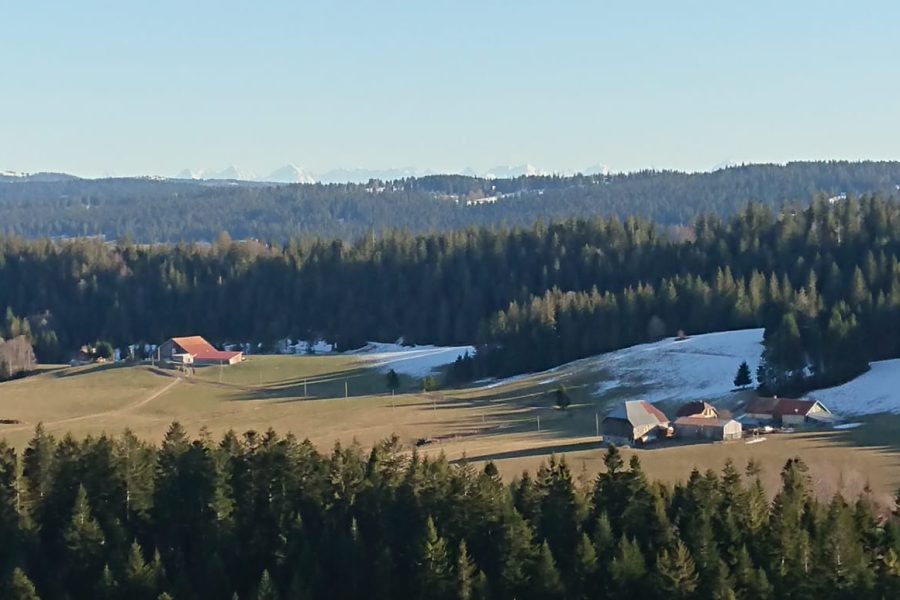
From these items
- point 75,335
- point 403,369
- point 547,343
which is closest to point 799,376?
point 547,343

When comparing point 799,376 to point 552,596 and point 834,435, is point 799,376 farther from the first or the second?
point 552,596

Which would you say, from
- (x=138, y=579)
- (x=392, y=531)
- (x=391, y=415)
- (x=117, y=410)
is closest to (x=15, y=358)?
(x=117, y=410)

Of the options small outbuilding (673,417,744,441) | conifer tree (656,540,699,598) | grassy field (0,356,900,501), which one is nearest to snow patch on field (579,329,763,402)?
grassy field (0,356,900,501)

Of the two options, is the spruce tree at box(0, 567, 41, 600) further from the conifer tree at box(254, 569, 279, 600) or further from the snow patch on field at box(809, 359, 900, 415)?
the snow patch on field at box(809, 359, 900, 415)

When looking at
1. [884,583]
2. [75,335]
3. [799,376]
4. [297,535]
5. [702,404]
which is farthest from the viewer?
[75,335]

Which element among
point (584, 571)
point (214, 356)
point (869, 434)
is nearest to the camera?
point (584, 571)

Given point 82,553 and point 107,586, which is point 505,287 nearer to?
point 82,553

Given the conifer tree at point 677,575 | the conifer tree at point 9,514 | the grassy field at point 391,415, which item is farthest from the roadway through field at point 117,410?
the conifer tree at point 677,575

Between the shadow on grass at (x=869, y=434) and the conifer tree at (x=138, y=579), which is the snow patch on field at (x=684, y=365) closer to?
the shadow on grass at (x=869, y=434)
